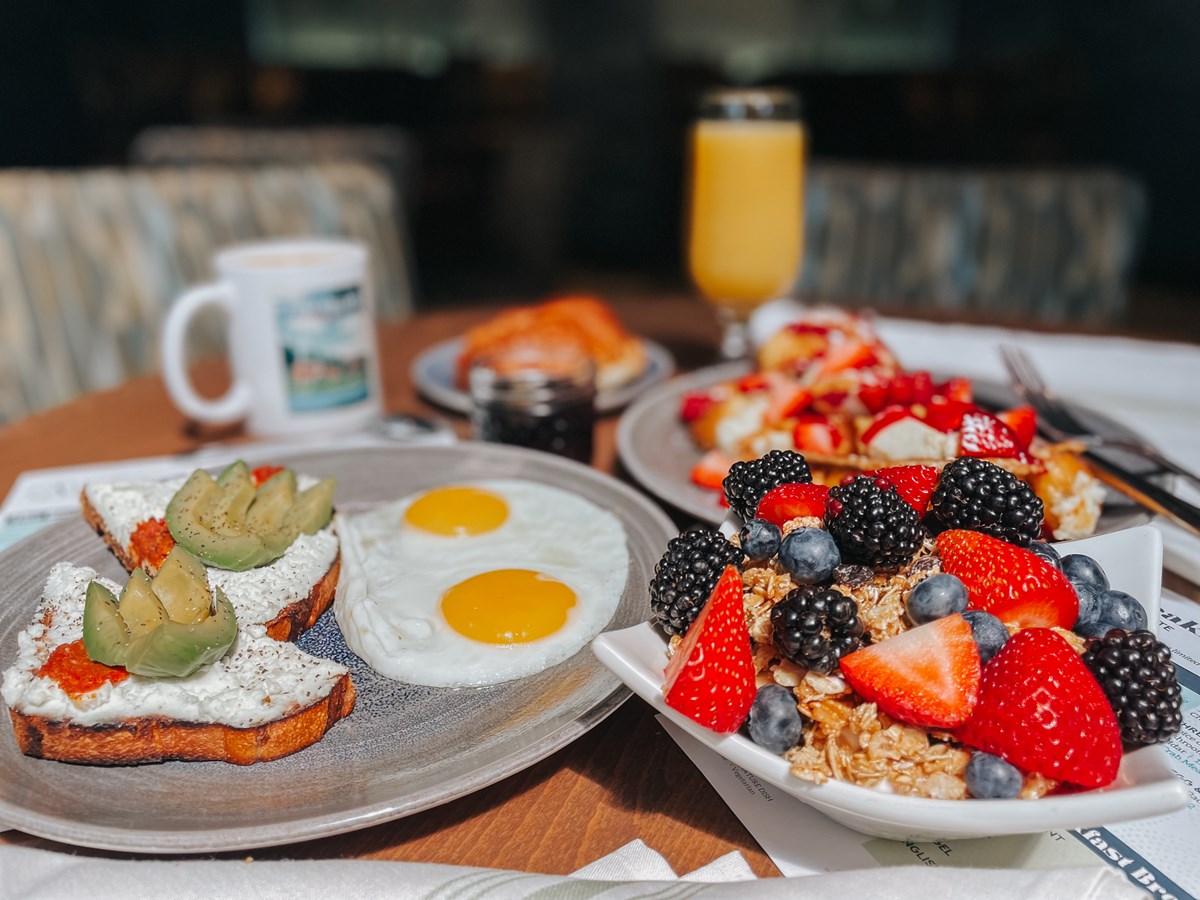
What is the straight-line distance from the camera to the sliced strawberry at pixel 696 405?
1770 mm

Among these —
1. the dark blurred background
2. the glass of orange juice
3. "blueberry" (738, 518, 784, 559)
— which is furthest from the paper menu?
the dark blurred background

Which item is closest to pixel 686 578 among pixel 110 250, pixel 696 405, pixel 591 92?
pixel 696 405

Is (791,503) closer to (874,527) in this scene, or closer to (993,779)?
(874,527)

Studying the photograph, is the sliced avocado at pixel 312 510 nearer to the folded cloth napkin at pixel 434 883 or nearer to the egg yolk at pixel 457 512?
the egg yolk at pixel 457 512

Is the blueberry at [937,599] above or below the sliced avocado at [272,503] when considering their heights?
above

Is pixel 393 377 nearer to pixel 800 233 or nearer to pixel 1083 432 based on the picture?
pixel 800 233

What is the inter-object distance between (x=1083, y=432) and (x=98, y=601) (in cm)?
155

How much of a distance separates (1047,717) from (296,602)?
858 millimetres

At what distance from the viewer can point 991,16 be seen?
8.26 m

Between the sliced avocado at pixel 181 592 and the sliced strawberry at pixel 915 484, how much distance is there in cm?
79

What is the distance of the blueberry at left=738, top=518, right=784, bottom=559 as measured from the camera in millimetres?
955

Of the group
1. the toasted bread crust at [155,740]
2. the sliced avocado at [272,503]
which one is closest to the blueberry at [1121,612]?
the toasted bread crust at [155,740]

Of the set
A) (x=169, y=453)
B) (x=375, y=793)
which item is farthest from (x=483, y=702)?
(x=169, y=453)

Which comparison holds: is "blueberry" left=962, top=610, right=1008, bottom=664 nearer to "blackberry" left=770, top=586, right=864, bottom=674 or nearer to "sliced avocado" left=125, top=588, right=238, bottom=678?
"blackberry" left=770, top=586, right=864, bottom=674
